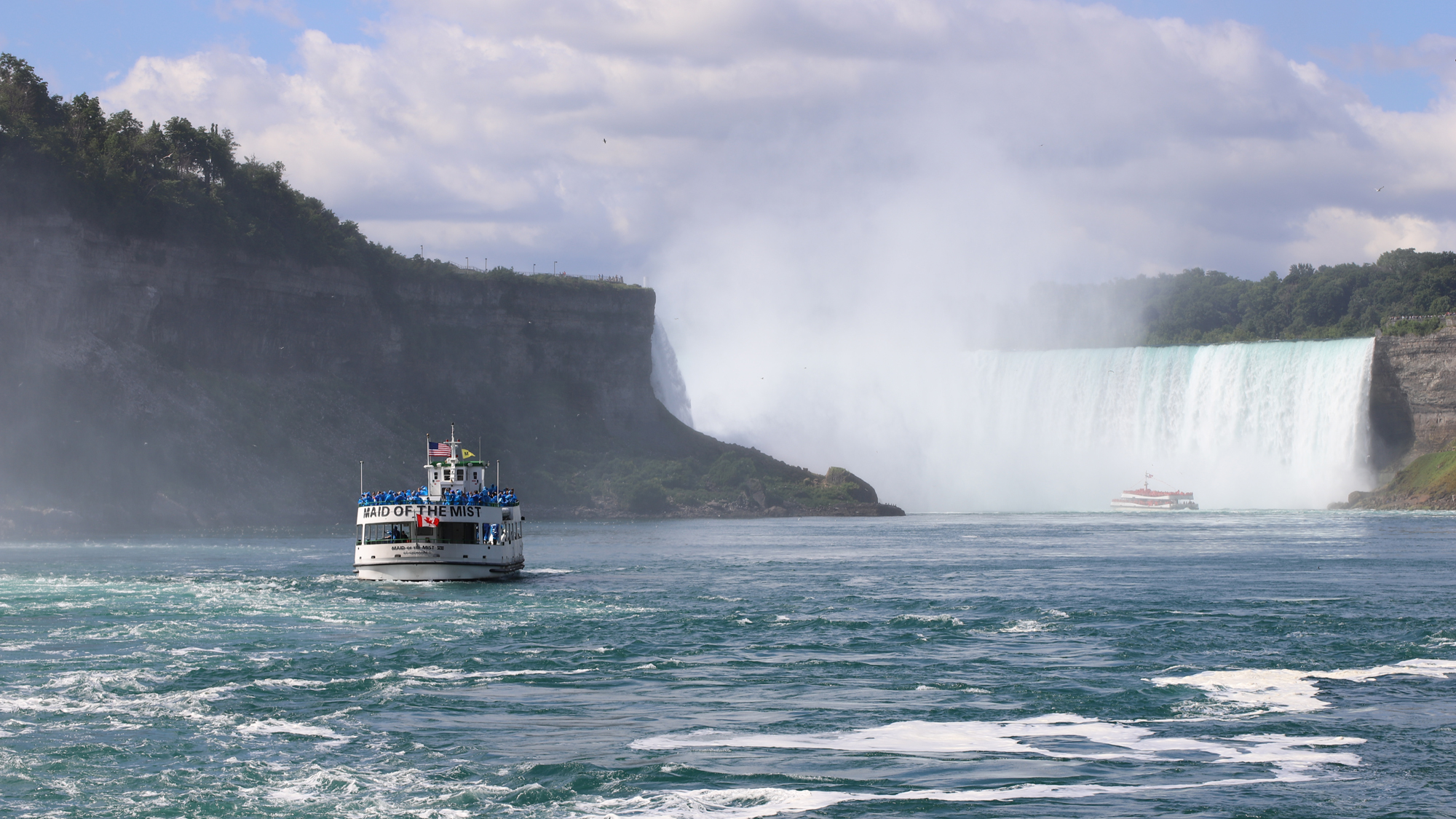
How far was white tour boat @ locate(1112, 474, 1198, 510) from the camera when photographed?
121m

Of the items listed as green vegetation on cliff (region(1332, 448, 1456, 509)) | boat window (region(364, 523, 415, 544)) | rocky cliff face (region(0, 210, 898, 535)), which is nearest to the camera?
boat window (region(364, 523, 415, 544))

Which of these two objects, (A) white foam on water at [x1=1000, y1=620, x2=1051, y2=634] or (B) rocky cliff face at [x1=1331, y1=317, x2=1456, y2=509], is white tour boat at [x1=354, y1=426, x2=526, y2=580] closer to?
(A) white foam on water at [x1=1000, y1=620, x2=1051, y2=634]

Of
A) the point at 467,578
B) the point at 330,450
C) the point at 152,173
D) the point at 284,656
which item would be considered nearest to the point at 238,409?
the point at 330,450

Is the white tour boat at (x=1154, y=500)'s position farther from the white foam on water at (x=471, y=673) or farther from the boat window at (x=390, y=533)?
the white foam on water at (x=471, y=673)

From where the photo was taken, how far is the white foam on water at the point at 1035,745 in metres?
21.6

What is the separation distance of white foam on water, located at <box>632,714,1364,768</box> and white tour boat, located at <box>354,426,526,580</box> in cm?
2905

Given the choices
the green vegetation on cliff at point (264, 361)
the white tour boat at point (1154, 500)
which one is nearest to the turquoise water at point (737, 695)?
the green vegetation on cliff at point (264, 361)

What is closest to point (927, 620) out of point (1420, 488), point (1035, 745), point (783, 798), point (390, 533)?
point (1035, 745)

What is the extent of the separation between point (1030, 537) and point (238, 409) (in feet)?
206

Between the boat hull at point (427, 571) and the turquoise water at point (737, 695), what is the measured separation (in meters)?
0.58

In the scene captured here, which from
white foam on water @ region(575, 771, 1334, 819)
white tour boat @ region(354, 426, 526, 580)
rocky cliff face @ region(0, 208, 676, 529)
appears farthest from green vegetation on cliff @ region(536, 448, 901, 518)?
white foam on water @ region(575, 771, 1334, 819)

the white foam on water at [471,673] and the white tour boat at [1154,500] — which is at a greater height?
the white tour boat at [1154,500]

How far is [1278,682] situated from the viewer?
2798cm

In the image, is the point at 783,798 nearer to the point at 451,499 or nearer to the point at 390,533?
the point at 451,499
